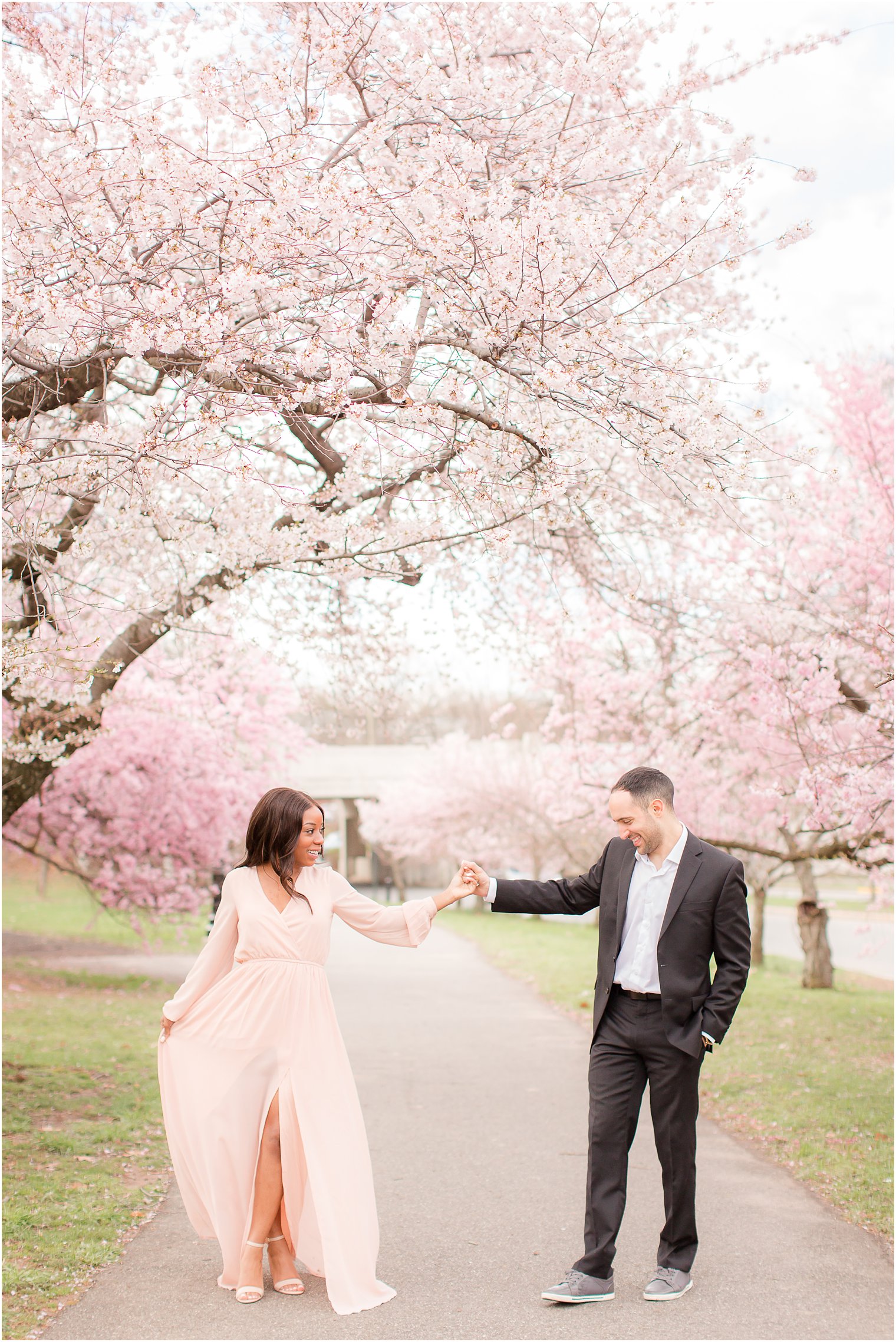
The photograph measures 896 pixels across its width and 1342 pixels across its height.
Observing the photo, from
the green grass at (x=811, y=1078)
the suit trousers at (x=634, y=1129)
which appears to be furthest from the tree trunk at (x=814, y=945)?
the suit trousers at (x=634, y=1129)

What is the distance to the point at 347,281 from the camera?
18.3 ft

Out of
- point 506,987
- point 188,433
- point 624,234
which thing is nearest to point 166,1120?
point 188,433

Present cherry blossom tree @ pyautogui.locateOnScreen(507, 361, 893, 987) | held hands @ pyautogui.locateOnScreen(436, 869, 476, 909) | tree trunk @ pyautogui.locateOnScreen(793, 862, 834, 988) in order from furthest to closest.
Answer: tree trunk @ pyautogui.locateOnScreen(793, 862, 834, 988)
cherry blossom tree @ pyautogui.locateOnScreen(507, 361, 893, 987)
held hands @ pyautogui.locateOnScreen(436, 869, 476, 909)

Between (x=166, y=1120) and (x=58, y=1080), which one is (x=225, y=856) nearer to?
(x=58, y=1080)

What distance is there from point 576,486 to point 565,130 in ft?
6.54

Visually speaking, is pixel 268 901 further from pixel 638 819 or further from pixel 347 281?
pixel 347 281

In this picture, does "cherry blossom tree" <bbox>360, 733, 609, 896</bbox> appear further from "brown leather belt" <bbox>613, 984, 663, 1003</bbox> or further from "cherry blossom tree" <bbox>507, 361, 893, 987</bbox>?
"brown leather belt" <bbox>613, 984, 663, 1003</bbox>

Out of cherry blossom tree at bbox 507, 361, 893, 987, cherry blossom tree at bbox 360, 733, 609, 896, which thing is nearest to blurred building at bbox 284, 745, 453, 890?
cherry blossom tree at bbox 360, 733, 609, 896

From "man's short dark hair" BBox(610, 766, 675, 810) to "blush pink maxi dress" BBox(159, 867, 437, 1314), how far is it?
52.3 inches

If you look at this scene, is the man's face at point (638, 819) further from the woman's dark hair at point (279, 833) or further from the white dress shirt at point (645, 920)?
the woman's dark hair at point (279, 833)

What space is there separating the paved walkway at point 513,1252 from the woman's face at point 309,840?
5.47 feet

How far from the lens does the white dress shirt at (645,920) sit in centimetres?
472

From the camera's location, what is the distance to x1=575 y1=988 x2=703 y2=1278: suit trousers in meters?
4.63

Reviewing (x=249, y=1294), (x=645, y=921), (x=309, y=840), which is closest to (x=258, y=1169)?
(x=249, y=1294)
